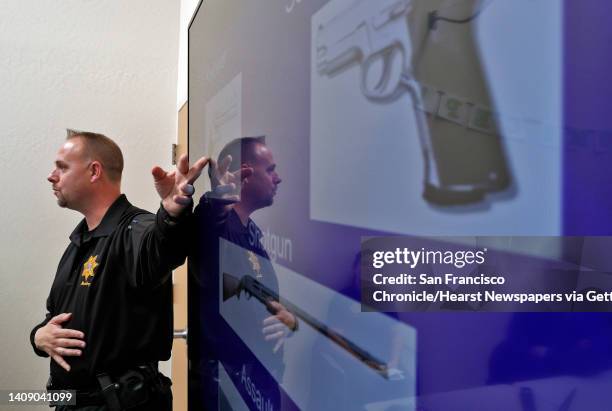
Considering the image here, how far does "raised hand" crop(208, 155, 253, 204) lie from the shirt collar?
2.42 feet

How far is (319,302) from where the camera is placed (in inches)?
19.3

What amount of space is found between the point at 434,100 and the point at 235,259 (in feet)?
1.81

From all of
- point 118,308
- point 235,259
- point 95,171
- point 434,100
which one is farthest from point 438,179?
point 95,171

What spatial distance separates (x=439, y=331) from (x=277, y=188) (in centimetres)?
33

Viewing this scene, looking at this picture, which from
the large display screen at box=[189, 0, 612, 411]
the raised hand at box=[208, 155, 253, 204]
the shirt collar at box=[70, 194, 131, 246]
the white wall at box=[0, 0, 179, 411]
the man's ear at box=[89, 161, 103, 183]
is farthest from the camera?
the white wall at box=[0, 0, 179, 411]

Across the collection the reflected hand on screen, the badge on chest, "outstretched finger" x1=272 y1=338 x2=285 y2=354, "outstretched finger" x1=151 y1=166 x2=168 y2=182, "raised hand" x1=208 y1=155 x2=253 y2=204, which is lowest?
the badge on chest

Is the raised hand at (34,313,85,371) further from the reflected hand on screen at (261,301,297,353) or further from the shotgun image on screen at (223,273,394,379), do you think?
the reflected hand on screen at (261,301,297,353)

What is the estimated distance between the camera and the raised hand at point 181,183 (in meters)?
1.09

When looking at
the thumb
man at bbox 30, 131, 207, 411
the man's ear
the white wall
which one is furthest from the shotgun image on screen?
the white wall

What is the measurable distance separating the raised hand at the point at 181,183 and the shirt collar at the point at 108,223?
0.53m

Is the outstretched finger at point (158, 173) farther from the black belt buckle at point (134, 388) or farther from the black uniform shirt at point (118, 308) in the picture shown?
the black belt buckle at point (134, 388)

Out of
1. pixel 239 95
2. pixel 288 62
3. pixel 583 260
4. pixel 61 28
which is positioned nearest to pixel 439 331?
pixel 583 260

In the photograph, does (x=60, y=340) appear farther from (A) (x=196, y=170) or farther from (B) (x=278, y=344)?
(B) (x=278, y=344)

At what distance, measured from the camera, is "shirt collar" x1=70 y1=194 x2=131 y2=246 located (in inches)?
61.0
